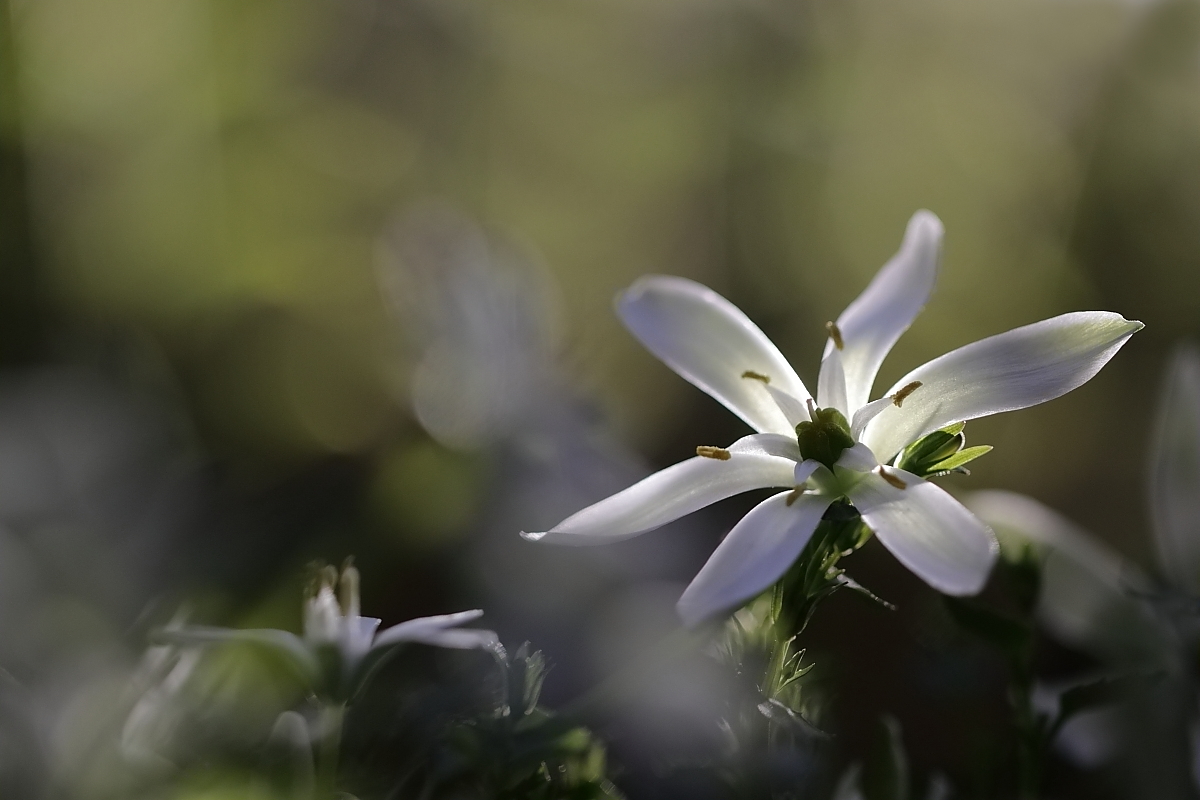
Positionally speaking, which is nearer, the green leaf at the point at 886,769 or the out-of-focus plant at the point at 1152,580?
the green leaf at the point at 886,769

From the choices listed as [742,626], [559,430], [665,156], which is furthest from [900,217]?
[742,626]

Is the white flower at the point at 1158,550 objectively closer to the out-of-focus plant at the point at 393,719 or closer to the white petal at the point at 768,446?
the white petal at the point at 768,446

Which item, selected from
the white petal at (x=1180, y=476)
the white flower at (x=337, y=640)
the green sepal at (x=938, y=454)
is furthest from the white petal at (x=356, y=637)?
the white petal at (x=1180, y=476)

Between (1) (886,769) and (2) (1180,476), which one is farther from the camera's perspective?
(2) (1180,476)

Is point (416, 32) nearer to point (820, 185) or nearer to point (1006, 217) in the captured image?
point (820, 185)

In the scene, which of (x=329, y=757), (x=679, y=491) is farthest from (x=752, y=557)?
(x=329, y=757)

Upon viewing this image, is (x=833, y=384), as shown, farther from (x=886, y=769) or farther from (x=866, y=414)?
(x=886, y=769)

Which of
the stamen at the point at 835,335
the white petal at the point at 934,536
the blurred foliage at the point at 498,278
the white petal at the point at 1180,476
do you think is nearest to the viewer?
the white petal at the point at 934,536

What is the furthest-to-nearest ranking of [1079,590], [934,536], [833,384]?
1. [1079,590]
2. [833,384]
3. [934,536]
